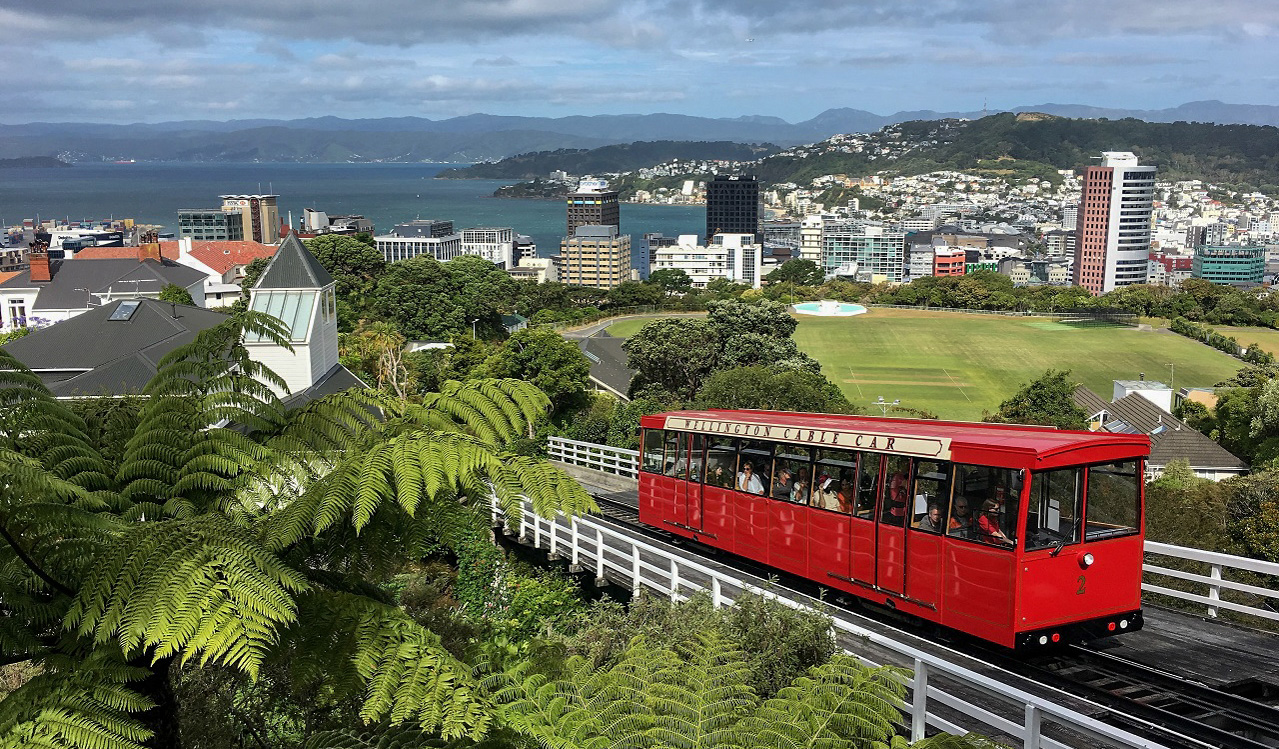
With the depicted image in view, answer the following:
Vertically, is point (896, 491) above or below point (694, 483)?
above

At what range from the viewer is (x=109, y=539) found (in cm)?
528

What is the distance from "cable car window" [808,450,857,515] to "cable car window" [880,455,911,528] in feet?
1.87

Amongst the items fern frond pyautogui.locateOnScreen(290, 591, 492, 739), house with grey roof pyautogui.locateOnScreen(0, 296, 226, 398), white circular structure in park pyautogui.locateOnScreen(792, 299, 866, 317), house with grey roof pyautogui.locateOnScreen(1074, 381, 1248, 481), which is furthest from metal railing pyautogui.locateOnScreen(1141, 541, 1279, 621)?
white circular structure in park pyautogui.locateOnScreen(792, 299, 866, 317)

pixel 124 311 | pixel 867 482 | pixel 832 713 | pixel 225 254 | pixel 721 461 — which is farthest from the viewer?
pixel 225 254

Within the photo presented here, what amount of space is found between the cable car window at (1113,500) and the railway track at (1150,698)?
49.8 inches

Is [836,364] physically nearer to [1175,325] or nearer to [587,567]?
[1175,325]

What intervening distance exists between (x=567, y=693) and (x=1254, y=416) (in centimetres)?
3958

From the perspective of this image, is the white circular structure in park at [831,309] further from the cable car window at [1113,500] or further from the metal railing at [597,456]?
the cable car window at [1113,500]

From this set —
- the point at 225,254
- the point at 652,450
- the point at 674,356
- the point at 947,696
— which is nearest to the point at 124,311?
the point at 652,450

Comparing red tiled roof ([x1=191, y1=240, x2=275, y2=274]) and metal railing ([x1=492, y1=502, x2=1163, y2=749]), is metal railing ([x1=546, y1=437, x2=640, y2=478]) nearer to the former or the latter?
metal railing ([x1=492, y1=502, x2=1163, y2=749])

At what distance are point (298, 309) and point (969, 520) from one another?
72.4 feet

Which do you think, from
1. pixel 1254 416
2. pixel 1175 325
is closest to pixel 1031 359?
pixel 1175 325

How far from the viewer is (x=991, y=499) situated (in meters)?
10.1

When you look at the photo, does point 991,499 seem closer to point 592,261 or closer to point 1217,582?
point 1217,582
